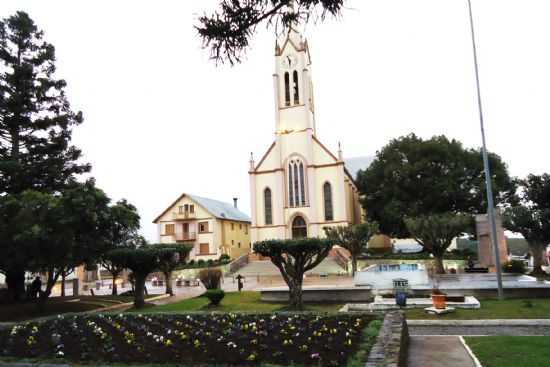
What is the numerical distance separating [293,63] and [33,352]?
4124 centimetres

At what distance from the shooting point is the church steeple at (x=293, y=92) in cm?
4369

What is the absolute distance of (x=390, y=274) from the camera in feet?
68.0

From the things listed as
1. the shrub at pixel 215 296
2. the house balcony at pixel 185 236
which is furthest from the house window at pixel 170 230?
the shrub at pixel 215 296

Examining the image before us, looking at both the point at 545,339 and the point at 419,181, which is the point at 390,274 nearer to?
the point at 545,339

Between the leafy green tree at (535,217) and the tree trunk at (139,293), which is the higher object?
the leafy green tree at (535,217)

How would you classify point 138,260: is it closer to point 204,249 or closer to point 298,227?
point 298,227

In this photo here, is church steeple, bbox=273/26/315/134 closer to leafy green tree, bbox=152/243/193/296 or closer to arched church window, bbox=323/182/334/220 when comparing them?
arched church window, bbox=323/182/334/220

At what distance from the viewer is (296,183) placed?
4297 cm

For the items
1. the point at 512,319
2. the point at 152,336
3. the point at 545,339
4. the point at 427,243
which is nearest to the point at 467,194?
the point at 427,243

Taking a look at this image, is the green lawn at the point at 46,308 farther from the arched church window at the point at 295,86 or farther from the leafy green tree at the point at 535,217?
the arched church window at the point at 295,86

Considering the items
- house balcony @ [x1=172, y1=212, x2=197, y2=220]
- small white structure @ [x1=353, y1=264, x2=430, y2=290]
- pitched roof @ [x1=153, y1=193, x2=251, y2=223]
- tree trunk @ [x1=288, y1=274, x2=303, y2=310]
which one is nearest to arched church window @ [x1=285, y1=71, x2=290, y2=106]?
pitched roof @ [x1=153, y1=193, x2=251, y2=223]

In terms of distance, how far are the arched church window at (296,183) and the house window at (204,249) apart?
12048mm

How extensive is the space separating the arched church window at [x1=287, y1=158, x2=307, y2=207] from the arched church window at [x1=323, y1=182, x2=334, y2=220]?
6.60ft

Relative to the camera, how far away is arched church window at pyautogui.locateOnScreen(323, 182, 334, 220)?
138 ft
